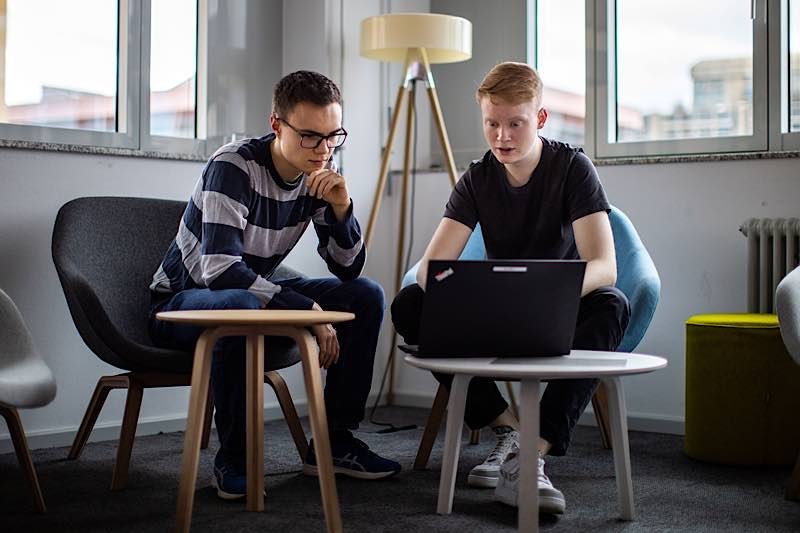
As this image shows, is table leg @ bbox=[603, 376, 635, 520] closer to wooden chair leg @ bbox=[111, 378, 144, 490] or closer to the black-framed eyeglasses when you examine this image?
the black-framed eyeglasses

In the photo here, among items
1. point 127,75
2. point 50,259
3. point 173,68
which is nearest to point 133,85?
point 127,75

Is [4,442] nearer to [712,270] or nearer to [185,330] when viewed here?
[185,330]

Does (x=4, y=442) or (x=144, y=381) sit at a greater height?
(x=144, y=381)

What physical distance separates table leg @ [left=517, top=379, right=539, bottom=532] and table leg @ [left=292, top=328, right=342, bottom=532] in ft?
1.20

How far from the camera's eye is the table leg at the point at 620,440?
2.06 metres

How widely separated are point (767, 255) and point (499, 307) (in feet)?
5.10

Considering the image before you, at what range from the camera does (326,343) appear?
218cm

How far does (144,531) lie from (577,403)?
0.96 metres

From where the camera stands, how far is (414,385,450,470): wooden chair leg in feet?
8.75

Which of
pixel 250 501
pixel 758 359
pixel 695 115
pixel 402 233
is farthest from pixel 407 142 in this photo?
pixel 250 501

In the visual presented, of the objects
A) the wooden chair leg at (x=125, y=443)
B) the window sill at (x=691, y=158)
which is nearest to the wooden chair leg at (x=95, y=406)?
the wooden chair leg at (x=125, y=443)

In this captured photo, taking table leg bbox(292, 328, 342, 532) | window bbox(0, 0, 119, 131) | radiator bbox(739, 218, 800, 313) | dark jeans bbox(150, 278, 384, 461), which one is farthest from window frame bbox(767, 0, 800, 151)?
window bbox(0, 0, 119, 131)

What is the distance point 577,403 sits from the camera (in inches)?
88.3

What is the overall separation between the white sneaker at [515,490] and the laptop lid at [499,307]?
31cm
